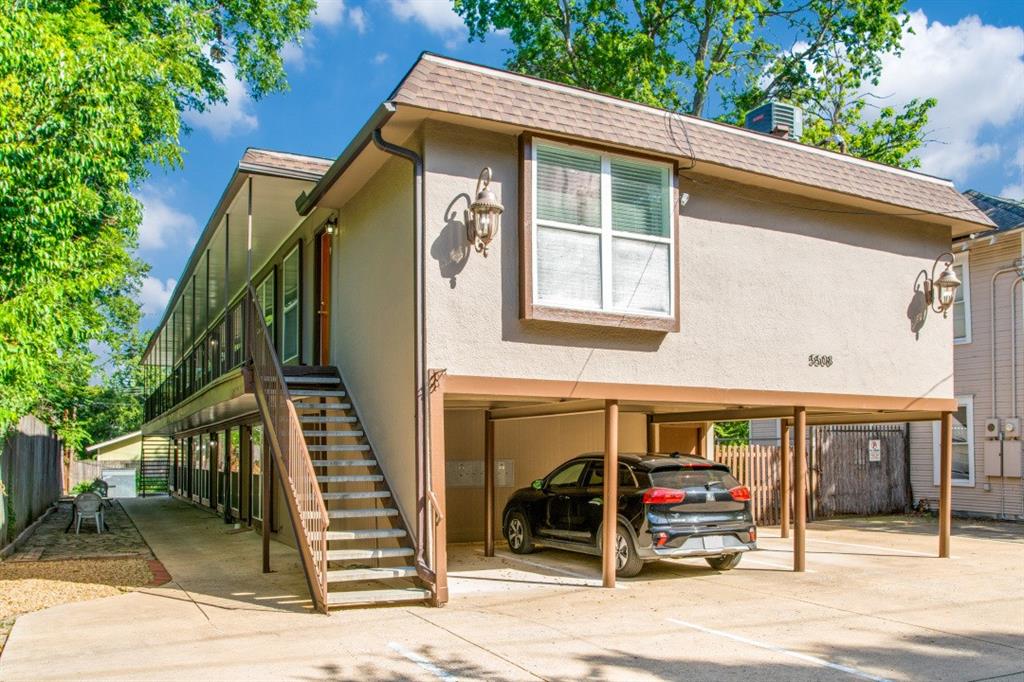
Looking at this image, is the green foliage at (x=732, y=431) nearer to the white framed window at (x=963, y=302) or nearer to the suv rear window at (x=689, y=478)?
the white framed window at (x=963, y=302)

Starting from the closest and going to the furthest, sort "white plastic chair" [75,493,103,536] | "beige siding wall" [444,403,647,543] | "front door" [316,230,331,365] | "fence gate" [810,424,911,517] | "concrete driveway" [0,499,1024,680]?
1. "concrete driveway" [0,499,1024,680]
2. "front door" [316,230,331,365]
3. "beige siding wall" [444,403,647,543]
4. "white plastic chair" [75,493,103,536]
5. "fence gate" [810,424,911,517]

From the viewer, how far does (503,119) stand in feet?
31.1

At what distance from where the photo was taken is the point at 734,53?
28.1 meters

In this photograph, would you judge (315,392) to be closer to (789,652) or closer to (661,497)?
(661,497)

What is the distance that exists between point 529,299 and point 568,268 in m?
0.70

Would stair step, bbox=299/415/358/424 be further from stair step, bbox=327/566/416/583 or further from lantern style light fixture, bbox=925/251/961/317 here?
lantern style light fixture, bbox=925/251/961/317

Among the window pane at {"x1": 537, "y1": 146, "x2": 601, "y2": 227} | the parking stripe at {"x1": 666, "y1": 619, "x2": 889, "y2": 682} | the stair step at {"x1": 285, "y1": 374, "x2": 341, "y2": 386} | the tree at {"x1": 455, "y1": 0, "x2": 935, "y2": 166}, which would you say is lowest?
the parking stripe at {"x1": 666, "y1": 619, "x2": 889, "y2": 682}

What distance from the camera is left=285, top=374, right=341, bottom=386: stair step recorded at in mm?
11930

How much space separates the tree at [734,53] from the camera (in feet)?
87.5

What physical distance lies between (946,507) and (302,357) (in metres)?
10.7

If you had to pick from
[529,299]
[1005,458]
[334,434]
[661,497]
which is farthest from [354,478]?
[1005,458]

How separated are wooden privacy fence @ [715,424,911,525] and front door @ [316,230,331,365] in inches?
320

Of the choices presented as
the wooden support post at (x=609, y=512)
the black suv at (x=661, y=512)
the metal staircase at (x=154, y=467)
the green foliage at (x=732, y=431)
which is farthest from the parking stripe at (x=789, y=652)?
the green foliage at (x=732, y=431)

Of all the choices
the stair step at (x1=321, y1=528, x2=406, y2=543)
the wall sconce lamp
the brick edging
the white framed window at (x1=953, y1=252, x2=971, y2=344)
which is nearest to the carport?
the stair step at (x1=321, y1=528, x2=406, y2=543)
